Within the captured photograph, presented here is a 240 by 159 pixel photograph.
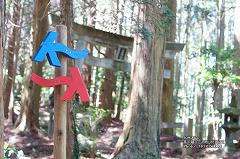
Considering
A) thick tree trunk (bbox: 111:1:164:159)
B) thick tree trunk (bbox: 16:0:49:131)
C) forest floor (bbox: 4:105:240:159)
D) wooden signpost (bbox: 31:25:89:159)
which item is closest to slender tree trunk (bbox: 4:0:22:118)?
forest floor (bbox: 4:105:240:159)

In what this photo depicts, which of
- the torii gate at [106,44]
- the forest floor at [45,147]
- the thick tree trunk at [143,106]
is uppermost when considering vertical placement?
the torii gate at [106,44]

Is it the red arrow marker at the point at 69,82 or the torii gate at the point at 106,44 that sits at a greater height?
the torii gate at the point at 106,44

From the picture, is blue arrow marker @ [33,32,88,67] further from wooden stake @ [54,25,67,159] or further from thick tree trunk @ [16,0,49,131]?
thick tree trunk @ [16,0,49,131]

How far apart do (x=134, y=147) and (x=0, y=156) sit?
173 inches

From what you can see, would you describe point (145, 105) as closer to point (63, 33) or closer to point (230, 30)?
point (63, 33)

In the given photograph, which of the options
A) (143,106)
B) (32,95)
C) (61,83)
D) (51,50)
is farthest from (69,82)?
(32,95)

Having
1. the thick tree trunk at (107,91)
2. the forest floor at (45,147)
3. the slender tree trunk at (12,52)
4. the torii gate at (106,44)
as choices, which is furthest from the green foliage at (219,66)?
the slender tree trunk at (12,52)

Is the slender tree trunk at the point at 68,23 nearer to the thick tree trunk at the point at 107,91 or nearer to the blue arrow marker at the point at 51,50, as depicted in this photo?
the blue arrow marker at the point at 51,50

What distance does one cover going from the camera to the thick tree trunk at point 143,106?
7574 millimetres

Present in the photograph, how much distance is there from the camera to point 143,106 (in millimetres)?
7688

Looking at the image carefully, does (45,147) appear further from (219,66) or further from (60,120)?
(60,120)

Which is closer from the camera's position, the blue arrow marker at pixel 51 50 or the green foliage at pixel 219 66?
the blue arrow marker at pixel 51 50

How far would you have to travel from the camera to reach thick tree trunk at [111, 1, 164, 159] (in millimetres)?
7574

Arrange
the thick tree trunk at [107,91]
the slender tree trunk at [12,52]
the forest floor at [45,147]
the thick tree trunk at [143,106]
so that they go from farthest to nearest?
the thick tree trunk at [107,91] → the slender tree trunk at [12,52] → the forest floor at [45,147] → the thick tree trunk at [143,106]
